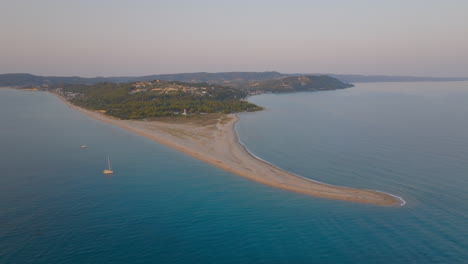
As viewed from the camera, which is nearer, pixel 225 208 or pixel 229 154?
pixel 225 208

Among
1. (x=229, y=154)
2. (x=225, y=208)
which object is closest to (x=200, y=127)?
(x=229, y=154)

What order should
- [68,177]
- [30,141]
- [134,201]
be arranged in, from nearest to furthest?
[134,201] < [68,177] < [30,141]

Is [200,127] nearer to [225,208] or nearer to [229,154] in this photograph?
[229,154]

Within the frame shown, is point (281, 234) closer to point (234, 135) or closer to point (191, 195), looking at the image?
point (191, 195)

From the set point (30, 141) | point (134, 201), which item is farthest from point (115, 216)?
point (30, 141)

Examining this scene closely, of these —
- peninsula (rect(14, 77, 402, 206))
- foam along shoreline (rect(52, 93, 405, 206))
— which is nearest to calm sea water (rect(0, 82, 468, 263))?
foam along shoreline (rect(52, 93, 405, 206))

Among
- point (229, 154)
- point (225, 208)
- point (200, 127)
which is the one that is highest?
point (200, 127)

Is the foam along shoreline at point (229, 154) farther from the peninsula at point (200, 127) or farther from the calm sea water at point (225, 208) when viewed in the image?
the calm sea water at point (225, 208)
